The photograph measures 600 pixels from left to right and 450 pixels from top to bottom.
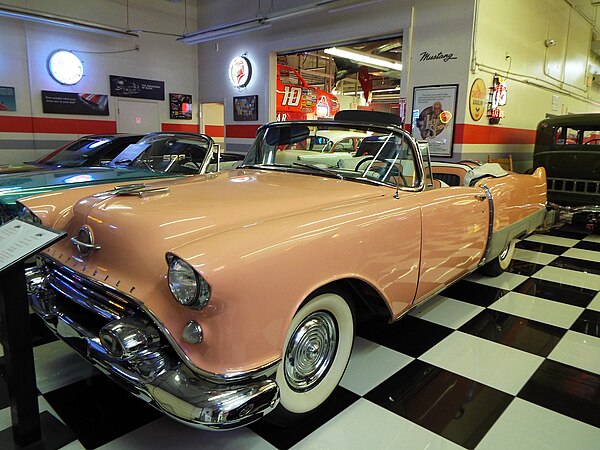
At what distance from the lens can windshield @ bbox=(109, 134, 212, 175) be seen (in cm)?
407

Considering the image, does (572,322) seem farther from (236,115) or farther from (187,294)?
(236,115)

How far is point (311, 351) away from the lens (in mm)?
1820

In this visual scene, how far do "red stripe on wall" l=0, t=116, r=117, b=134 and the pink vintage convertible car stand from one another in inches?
284

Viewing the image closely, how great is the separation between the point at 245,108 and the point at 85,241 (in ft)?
27.3

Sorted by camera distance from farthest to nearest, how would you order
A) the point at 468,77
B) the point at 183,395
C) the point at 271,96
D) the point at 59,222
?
the point at 271,96, the point at 468,77, the point at 59,222, the point at 183,395

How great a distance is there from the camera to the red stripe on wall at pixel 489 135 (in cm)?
652

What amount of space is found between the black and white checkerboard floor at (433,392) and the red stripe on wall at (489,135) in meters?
3.90

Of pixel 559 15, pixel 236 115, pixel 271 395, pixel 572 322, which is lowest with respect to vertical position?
pixel 572 322

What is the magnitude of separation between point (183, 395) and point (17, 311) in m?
0.74

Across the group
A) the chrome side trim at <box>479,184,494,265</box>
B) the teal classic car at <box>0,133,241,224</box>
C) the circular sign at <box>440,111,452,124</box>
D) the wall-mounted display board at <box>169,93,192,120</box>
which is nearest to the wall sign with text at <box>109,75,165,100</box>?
the wall-mounted display board at <box>169,93,192,120</box>

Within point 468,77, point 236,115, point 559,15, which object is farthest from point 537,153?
point 236,115

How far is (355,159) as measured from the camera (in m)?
2.56

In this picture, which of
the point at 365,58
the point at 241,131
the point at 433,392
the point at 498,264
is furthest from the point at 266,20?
the point at 433,392

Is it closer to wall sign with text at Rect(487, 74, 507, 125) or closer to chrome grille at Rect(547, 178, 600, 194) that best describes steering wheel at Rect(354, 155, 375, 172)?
chrome grille at Rect(547, 178, 600, 194)
